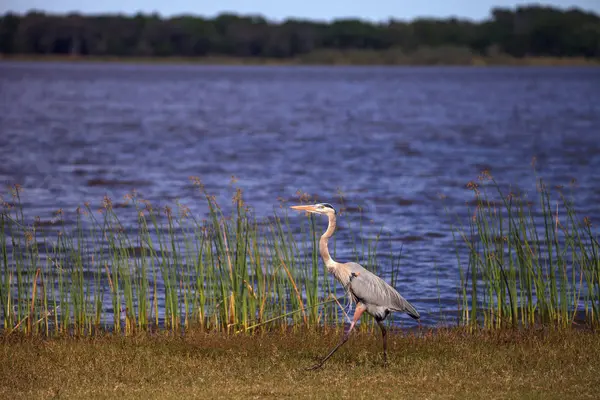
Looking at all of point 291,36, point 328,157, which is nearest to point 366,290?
point 328,157

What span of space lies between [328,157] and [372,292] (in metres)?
27.1

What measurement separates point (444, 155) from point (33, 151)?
Result: 48.8 feet

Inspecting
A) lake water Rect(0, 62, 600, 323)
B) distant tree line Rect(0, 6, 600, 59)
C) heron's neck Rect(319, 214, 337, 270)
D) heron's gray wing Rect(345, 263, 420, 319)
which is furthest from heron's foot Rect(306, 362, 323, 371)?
distant tree line Rect(0, 6, 600, 59)

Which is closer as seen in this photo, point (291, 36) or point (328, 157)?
point (328, 157)

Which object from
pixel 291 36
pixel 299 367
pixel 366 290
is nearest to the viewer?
pixel 299 367

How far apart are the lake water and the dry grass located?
1992mm

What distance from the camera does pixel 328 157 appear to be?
119 ft

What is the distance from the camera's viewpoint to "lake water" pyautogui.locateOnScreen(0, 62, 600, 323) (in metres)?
21.5

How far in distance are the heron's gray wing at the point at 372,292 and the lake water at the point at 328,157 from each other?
2.09 meters

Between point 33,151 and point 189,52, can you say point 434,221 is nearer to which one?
point 33,151

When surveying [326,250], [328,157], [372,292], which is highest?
[326,250]

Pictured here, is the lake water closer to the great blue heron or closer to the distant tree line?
the great blue heron

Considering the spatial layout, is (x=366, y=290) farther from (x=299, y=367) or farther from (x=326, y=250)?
(x=299, y=367)

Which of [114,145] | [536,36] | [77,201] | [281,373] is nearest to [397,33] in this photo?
[536,36]
